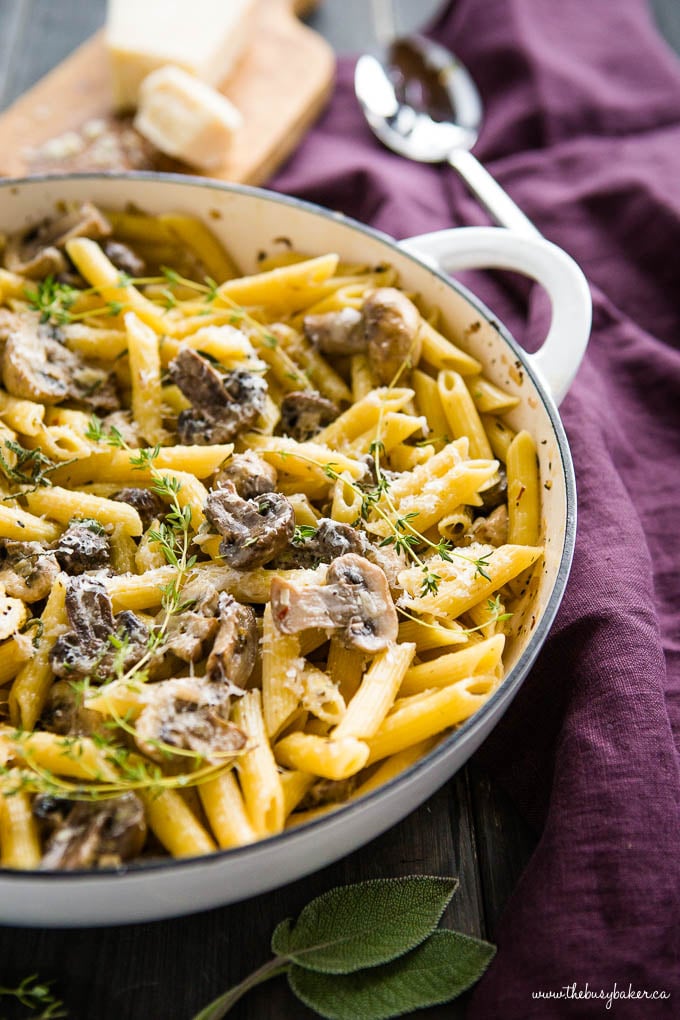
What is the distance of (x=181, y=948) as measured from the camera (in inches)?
79.2

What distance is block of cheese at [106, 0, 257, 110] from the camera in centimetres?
358

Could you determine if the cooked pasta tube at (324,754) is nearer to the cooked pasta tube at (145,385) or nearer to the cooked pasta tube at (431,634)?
the cooked pasta tube at (431,634)

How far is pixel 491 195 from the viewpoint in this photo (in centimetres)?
337

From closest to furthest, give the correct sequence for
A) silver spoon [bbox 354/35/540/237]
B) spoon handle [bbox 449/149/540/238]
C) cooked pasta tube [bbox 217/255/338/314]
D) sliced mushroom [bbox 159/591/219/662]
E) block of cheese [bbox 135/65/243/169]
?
sliced mushroom [bbox 159/591/219/662] < cooked pasta tube [bbox 217/255/338/314] < spoon handle [bbox 449/149/540/238] < block of cheese [bbox 135/65/243/169] < silver spoon [bbox 354/35/540/237]

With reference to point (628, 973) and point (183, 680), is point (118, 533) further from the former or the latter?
point (628, 973)

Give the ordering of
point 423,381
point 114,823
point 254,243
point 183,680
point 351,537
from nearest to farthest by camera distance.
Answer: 1. point 114,823
2. point 183,680
3. point 351,537
4. point 423,381
5. point 254,243

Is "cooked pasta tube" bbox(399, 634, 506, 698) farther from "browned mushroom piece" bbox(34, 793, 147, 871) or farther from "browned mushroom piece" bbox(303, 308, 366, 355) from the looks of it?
"browned mushroom piece" bbox(303, 308, 366, 355)

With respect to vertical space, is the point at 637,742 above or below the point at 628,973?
above

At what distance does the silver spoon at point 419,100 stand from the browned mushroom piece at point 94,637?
7.72 ft

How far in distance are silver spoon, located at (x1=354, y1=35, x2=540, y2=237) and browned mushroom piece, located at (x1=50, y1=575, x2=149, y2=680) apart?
2352 millimetres

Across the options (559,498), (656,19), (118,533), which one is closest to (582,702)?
(559,498)

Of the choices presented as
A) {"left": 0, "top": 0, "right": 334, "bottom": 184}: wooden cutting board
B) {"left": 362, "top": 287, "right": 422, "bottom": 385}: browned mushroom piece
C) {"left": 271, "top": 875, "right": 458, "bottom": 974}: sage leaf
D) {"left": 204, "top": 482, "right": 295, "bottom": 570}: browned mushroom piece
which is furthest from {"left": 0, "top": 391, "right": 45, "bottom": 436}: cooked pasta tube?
{"left": 0, "top": 0, "right": 334, "bottom": 184}: wooden cutting board

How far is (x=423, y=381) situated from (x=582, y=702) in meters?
0.91

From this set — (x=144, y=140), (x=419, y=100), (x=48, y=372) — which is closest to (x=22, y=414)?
(x=48, y=372)
